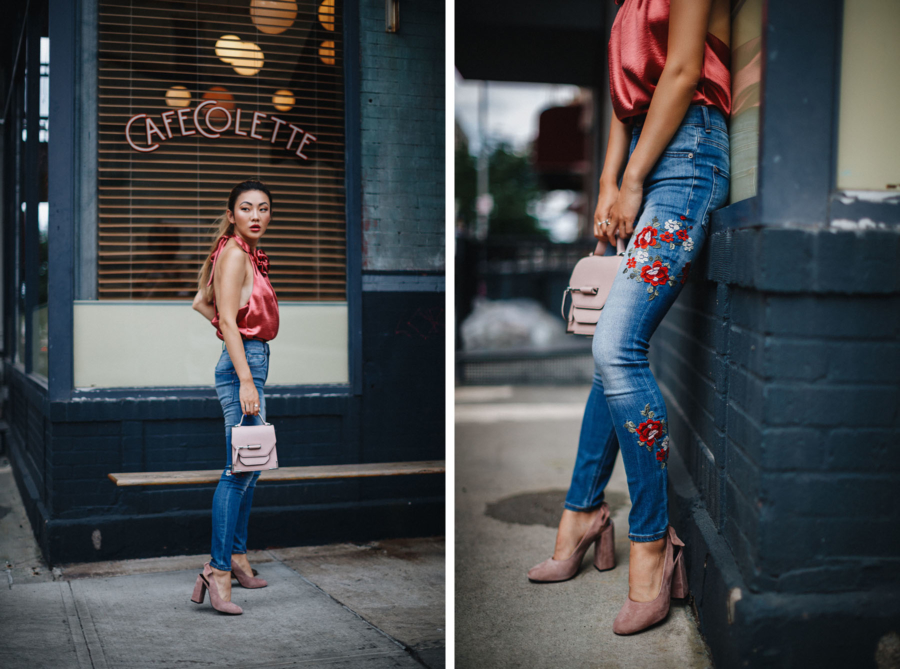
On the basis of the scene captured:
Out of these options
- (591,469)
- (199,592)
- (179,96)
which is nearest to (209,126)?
(179,96)

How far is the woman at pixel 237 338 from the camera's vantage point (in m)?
2.45

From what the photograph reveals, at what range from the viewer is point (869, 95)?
1.89 m

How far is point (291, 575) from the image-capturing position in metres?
2.59

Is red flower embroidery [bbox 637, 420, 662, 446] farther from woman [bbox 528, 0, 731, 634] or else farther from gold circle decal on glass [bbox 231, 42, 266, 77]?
gold circle decal on glass [bbox 231, 42, 266, 77]

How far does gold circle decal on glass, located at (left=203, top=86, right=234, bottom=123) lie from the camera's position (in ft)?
8.73

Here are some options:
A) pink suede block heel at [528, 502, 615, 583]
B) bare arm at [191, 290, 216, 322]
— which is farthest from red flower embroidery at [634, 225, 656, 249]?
bare arm at [191, 290, 216, 322]

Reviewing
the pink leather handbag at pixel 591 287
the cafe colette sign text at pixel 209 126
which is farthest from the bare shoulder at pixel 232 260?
the pink leather handbag at pixel 591 287

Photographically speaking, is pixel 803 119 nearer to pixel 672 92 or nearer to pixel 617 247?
pixel 672 92

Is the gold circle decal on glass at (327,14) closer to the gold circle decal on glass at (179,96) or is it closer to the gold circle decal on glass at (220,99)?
the gold circle decal on glass at (220,99)

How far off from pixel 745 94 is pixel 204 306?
1.90 meters

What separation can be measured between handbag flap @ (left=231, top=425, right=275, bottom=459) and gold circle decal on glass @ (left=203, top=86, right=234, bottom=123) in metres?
1.11

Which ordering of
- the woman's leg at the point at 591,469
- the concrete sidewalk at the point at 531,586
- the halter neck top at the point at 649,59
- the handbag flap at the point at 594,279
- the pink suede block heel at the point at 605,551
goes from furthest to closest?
the pink suede block heel at the point at 605,551 < the woman's leg at the point at 591,469 < the handbag flap at the point at 594,279 < the halter neck top at the point at 649,59 < the concrete sidewalk at the point at 531,586

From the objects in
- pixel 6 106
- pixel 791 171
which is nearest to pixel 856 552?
pixel 791 171

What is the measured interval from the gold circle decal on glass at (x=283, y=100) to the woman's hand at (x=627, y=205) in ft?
3.94
